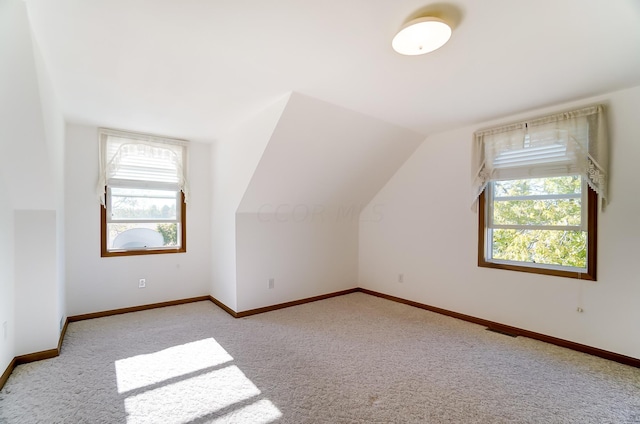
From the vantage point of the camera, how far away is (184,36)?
1834 mm

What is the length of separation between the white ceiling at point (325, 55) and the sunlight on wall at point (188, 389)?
239 centimetres

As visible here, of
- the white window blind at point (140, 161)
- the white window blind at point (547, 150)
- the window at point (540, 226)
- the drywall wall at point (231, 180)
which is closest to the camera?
the white window blind at point (547, 150)

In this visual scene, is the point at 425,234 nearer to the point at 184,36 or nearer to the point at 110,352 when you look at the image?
the point at 184,36

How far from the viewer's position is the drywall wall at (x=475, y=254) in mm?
2562

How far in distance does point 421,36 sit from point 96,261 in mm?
4233

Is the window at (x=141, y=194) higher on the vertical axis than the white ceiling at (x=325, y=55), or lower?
lower

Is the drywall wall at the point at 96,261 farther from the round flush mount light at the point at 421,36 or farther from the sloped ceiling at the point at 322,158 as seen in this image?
the round flush mount light at the point at 421,36

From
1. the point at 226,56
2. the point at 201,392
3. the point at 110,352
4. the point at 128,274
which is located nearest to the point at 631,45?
the point at 226,56

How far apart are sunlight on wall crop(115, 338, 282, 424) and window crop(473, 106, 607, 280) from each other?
2.91 meters

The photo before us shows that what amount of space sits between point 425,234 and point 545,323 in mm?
1584

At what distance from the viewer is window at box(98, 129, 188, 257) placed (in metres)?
3.72

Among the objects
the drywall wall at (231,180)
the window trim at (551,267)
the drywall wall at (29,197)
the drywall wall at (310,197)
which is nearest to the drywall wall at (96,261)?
the drywall wall at (231,180)

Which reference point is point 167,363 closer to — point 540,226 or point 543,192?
point 540,226

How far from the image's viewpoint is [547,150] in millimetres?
2988
